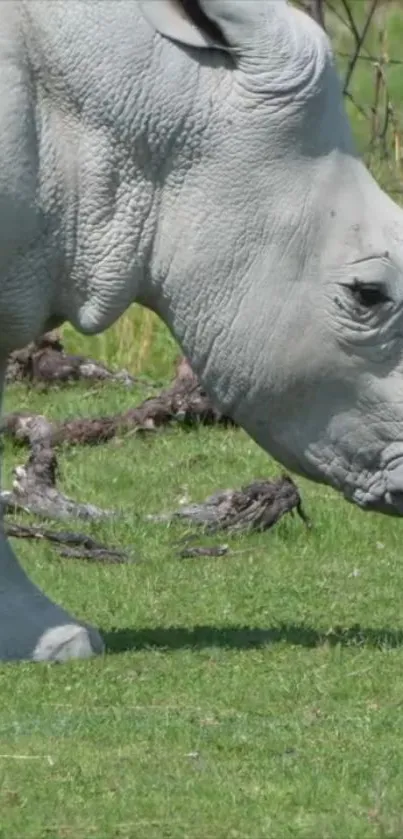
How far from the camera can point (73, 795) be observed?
20.5 ft

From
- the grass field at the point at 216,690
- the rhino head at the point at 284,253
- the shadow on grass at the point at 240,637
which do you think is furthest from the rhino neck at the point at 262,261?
the shadow on grass at the point at 240,637

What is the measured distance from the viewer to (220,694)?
Result: 737 centimetres

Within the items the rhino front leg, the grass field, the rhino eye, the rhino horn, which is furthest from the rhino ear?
the grass field

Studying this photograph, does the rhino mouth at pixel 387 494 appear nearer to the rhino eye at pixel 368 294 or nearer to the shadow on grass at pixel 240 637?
the rhino eye at pixel 368 294

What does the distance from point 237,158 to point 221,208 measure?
142 millimetres

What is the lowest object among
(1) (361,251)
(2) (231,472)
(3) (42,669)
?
(2) (231,472)

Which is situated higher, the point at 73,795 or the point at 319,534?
the point at 73,795

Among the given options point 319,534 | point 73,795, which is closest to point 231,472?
point 319,534

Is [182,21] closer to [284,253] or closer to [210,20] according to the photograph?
[210,20]

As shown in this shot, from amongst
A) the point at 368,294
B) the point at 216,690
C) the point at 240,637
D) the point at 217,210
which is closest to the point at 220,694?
the point at 216,690

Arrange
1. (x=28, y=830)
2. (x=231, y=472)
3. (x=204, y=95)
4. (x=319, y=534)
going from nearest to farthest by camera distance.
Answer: (x=28, y=830)
(x=204, y=95)
(x=319, y=534)
(x=231, y=472)

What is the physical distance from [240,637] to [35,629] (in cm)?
80

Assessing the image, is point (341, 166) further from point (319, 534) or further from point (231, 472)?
point (231, 472)

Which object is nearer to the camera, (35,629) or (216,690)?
(216,690)
